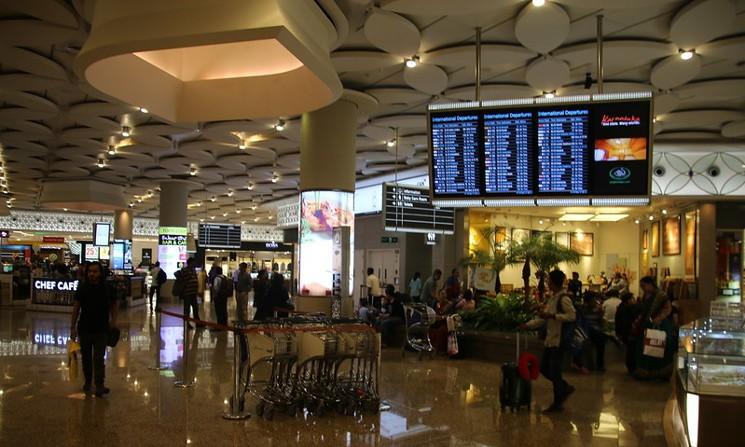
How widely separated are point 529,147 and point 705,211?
11.5m

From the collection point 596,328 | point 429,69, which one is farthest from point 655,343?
point 429,69

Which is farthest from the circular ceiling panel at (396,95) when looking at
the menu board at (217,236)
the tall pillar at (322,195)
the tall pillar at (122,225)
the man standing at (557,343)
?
the tall pillar at (122,225)

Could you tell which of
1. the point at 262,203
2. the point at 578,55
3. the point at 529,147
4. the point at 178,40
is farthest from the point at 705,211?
the point at 262,203

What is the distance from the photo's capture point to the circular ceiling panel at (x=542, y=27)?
8148 millimetres

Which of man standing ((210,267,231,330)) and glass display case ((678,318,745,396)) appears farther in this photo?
man standing ((210,267,231,330))

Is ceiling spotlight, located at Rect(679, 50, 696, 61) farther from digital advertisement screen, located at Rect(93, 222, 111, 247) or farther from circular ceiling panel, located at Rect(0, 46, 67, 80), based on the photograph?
digital advertisement screen, located at Rect(93, 222, 111, 247)

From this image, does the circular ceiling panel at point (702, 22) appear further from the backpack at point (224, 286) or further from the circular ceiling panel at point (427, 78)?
the backpack at point (224, 286)

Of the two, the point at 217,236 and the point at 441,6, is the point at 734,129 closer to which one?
the point at 441,6

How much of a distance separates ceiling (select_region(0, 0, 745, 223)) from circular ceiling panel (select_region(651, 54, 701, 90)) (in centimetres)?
2

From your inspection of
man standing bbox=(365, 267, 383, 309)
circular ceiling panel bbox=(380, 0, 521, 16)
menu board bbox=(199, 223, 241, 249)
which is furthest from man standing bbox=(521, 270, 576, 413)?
menu board bbox=(199, 223, 241, 249)

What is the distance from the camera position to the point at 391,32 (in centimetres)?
885

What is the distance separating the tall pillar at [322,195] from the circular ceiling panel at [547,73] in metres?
3.54

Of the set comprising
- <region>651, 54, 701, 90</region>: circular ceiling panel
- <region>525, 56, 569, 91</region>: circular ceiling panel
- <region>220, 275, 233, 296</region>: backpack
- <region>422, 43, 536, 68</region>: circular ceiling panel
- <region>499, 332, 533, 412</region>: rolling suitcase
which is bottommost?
<region>499, 332, 533, 412</region>: rolling suitcase

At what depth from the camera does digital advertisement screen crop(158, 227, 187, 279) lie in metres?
25.7
